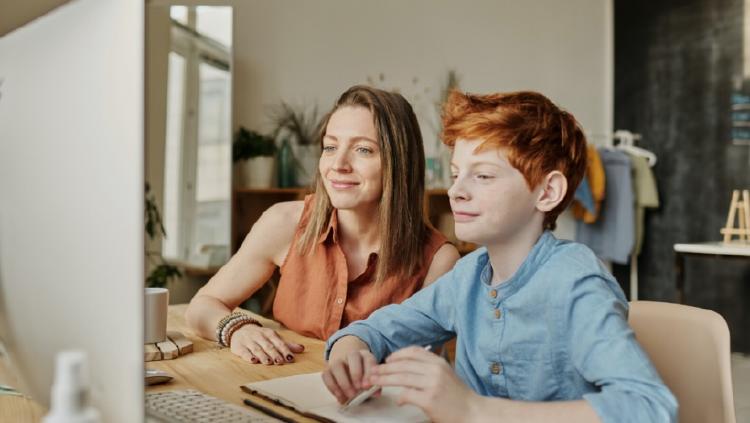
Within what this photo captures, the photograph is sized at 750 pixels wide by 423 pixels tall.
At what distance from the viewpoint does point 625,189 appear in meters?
3.72

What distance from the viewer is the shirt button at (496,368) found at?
38.1 inches

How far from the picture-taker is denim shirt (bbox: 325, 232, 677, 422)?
73 cm

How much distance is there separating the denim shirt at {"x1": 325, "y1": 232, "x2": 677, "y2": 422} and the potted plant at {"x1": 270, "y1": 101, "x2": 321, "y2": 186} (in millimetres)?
352

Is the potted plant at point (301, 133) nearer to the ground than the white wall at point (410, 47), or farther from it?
nearer to the ground

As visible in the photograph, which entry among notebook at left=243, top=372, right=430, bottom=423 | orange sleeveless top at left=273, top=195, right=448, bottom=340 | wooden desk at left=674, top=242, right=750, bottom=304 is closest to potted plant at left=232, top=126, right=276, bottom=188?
orange sleeveless top at left=273, top=195, right=448, bottom=340

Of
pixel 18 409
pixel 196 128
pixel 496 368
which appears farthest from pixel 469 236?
pixel 196 128

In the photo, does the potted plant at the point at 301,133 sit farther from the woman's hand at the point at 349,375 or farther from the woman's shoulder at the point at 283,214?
the woman's hand at the point at 349,375

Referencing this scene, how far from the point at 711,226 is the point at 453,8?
2609 millimetres

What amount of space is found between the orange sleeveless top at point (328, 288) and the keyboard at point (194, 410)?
0.40 meters

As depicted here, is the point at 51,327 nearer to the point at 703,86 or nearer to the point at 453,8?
the point at 453,8

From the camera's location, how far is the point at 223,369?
101 cm

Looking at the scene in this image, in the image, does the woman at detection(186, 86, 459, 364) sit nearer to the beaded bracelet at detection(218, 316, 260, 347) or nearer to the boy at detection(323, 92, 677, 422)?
the beaded bracelet at detection(218, 316, 260, 347)

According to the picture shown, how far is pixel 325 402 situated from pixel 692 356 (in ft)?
1.69

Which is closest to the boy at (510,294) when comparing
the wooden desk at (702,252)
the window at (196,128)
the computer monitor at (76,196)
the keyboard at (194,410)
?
the keyboard at (194,410)
